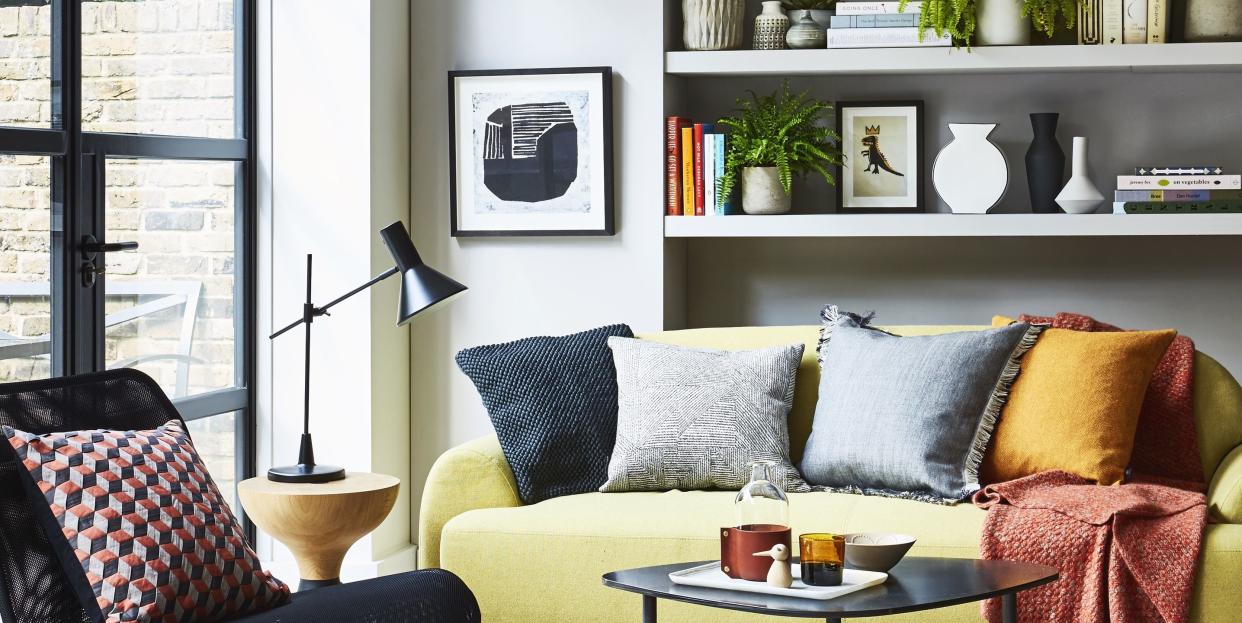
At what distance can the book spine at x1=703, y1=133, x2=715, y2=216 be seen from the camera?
405 centimetres

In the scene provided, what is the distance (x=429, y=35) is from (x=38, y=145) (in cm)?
146

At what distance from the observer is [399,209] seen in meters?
4.15

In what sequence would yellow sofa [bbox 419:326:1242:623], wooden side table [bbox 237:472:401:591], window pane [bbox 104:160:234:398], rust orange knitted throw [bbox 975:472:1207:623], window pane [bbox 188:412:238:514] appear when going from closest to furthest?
rust orange knitted throw [bbox 975:472:1207:623]
yellow sofa [bbox 419:326:1242:623]
wooden side table [bbox 237:472:401:591]
window pane [bbox 104:160:234:398]
window pane [bbox 188:412:238:514]

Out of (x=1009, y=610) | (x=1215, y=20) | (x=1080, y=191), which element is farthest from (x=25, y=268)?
(x=1215, y=20)

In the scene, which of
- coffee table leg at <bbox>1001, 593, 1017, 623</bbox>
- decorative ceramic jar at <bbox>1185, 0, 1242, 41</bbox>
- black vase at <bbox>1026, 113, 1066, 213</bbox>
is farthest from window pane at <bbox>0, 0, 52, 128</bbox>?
decorative ceramic jar at <bbox>1185, 0, 1242, 41</bbox>

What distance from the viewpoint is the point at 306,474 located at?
3.03m

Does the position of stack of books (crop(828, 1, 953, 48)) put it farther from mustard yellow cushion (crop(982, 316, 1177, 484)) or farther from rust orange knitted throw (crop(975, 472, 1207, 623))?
rust orange knitted throw (crop(975, 472, 1207, 623))

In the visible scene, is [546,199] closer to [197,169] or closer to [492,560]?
[197,169]

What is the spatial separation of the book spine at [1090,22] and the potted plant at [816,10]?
0.72 m

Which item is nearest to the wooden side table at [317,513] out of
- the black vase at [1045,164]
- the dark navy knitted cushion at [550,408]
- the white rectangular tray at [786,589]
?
the dark navy knitted cushion at [550,408]

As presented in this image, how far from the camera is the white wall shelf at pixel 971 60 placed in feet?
12.5

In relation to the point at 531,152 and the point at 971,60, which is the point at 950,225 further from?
the point at 531,152

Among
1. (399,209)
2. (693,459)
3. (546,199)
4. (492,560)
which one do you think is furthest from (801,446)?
(399,209)

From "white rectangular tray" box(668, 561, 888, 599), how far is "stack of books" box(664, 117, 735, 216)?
193cm
